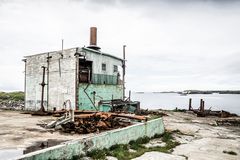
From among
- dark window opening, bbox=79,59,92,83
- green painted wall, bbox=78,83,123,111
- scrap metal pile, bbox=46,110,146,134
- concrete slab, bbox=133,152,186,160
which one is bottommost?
concrete slab, bbox=133,152,186,160

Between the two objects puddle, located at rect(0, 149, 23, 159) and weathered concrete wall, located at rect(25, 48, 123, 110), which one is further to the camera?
weathered concrete wall, located at rect(25, 48, 123, 110)

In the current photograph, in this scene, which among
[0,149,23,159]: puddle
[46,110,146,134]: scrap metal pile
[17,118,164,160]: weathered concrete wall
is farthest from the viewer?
[46,110,146,134]: scrap metal pile

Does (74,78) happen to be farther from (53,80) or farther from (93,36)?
(93,36)

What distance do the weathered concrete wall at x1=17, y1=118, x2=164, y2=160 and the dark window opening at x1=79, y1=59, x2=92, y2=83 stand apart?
10381 mm

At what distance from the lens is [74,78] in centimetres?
2073

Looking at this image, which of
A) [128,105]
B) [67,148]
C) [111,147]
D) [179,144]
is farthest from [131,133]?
[128,105]

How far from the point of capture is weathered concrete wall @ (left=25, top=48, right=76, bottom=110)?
21078 millimetres

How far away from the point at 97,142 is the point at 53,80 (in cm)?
1546

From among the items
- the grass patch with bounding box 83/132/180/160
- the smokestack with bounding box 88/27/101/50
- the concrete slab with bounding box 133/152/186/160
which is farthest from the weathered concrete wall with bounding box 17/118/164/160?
the smokestack with bounding box 88/27/101/50

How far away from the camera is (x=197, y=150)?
1000cm

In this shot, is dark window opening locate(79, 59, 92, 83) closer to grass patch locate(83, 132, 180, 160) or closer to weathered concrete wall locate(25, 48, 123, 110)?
weathered concrete wall locate(25, 48, 123, 110)

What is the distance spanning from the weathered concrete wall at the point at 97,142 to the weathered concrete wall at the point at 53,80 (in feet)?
34.1

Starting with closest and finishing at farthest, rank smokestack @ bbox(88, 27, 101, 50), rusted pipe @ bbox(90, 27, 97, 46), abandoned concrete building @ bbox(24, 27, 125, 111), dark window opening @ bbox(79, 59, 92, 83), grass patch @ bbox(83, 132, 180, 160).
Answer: grass patch @ bbox(83, 132, 180, 160), abandoned concrete building @ bbox(24, 27, 125, 111), dark window opening @ bbox(79, 59, 92, 83), smokestack @ bbox(88, 27, 101, 50), rusted pipe @ bbox(90, 27, 97, 46)

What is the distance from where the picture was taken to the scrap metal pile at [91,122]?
35.5 feet
